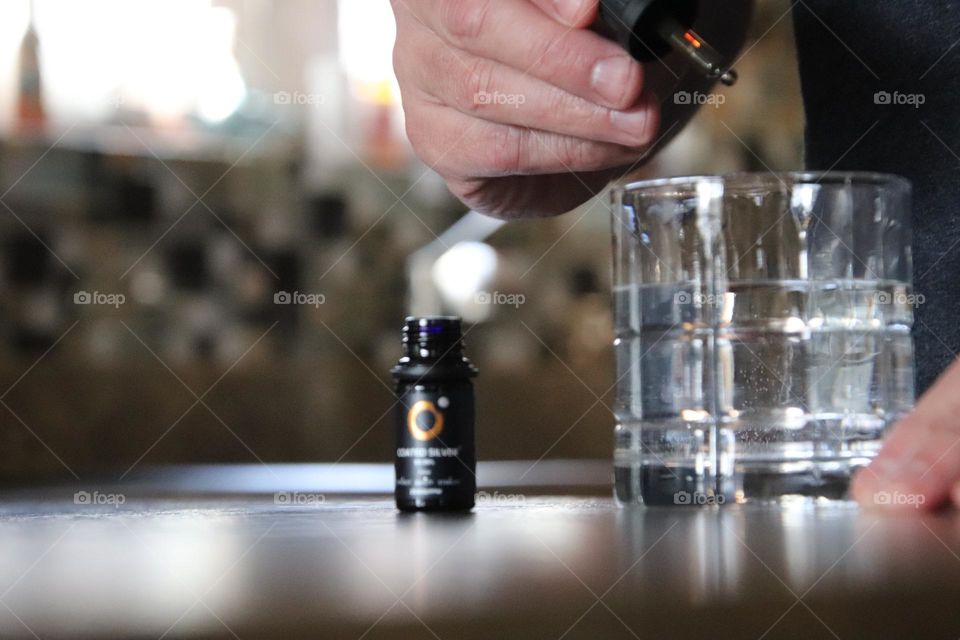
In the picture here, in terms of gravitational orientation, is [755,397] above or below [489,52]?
below

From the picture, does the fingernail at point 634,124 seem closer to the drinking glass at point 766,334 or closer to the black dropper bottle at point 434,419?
the drinking glass at point 766,334

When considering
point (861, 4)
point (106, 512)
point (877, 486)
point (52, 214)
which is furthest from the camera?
point (52, 214)

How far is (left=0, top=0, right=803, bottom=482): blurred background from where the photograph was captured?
2.51 meters

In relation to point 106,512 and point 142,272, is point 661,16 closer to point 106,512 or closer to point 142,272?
point 106,512

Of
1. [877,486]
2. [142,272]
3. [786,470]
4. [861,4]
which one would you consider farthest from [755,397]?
[142,272]

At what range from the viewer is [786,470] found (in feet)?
2.68

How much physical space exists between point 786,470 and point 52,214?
2.07m

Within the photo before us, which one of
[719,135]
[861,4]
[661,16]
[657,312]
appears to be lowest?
[657,312]
